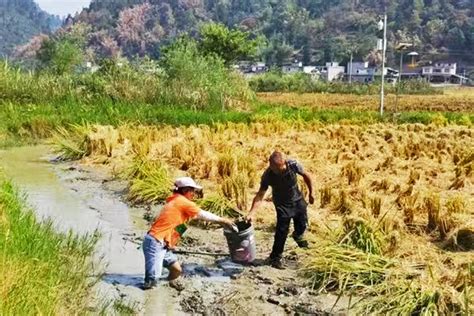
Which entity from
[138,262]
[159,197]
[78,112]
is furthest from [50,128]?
[138,262]

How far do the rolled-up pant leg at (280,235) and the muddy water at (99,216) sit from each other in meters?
1.33

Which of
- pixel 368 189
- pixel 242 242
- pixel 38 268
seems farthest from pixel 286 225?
pixel 368 189

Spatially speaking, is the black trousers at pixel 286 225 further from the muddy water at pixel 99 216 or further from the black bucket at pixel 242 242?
the muddy water at pixel 99 216

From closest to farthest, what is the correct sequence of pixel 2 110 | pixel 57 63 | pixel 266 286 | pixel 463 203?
1. pixel 266 286
2. pixel 463 203
3. pixel 2 110
4. pixel 57 63

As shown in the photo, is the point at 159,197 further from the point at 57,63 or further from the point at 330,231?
the point at 57,63

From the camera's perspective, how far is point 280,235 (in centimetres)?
702

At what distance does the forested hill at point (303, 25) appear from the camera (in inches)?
4067

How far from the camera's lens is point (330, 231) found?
7320 mm

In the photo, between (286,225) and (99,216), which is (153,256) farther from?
(99,216)

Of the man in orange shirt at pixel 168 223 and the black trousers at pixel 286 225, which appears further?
the black trousers at pixel 286 225

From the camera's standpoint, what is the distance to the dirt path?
600 cm

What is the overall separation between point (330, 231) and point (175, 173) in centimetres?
534

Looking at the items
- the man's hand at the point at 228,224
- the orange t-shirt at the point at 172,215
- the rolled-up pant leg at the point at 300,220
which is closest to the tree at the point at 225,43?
the rolled-up pant leg at the point at 300,220

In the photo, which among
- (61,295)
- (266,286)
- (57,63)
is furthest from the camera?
(57,63)
